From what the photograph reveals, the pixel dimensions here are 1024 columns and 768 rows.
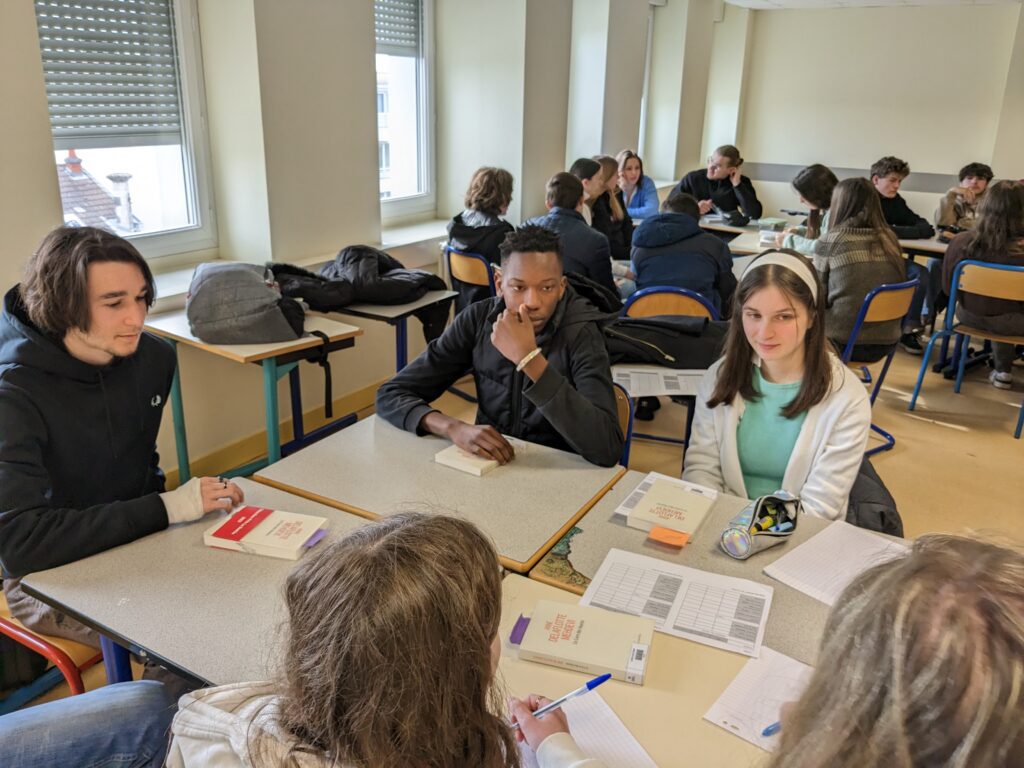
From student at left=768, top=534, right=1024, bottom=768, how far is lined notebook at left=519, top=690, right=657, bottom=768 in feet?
1.27

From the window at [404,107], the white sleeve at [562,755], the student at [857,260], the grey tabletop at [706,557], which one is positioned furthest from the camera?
the window at [404,107]

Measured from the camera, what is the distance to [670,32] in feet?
23.7

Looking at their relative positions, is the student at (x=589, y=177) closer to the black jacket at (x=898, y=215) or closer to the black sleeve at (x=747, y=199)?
the black sleeve at (x=747, y=199)

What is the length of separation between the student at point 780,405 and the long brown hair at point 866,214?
1.99 m

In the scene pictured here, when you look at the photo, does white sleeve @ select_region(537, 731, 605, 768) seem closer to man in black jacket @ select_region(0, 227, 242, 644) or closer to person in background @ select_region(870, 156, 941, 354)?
man in black jacket @ select_region(0, 227, 242, 644)

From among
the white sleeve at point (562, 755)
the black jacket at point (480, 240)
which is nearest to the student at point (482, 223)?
the black jacket at point (480, 240)

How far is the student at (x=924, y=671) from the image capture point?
2.02 ft

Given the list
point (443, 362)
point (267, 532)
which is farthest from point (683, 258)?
point (267, 532)

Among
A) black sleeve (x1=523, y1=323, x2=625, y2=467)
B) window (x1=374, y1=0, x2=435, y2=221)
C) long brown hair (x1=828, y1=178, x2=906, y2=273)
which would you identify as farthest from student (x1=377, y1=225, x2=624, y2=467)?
→ window (x1=374, y1=0, x2=435, y2=221)

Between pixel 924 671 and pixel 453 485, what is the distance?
4.16ft

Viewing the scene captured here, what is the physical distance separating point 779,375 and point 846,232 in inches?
83.8

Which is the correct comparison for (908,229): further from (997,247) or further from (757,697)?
(757,697)

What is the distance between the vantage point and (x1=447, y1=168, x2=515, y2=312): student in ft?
13.7

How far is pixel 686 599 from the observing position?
4.68 feet
